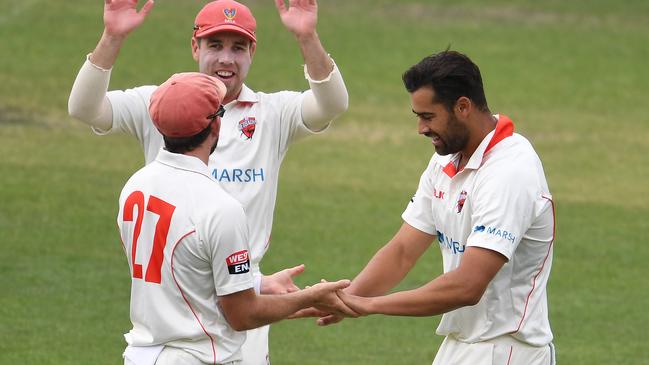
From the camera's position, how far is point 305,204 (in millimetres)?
17156

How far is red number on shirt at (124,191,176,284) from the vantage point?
615cm

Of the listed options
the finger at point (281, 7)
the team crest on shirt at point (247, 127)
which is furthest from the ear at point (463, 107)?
the team crest on shirt at point (247, 127)

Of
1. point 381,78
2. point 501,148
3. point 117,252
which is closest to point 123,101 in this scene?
point 501,148

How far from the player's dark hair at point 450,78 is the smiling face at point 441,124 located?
0.10 ft

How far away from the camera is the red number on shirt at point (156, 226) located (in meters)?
6.15

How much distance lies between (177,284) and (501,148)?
1.84 metres

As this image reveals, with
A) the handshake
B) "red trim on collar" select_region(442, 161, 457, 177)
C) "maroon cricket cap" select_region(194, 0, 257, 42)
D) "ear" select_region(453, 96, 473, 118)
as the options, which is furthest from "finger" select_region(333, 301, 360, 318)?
"maroon cricket cap" select_region(194, 0, 257, 42)

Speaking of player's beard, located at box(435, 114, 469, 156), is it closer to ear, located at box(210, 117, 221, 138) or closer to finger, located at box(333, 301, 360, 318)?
finger, located at box(333, 301, 360, 318)

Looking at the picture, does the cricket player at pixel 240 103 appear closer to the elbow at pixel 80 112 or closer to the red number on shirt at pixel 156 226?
the elbow at pixel 80 112

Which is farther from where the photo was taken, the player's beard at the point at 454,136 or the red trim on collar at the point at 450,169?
the red trim on collar at the point at 450,169

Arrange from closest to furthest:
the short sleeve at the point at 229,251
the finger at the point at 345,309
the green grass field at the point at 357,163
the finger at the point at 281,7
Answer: the short sleeve at the point at 229,251
the finger at the point at 345,309
the finger at the point at 281,7
the green grass field at the point at 357,163

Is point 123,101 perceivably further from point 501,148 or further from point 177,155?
point 501,148

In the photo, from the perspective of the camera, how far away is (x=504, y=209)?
264 inches

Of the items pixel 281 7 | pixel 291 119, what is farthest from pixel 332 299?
pixel 281 7
